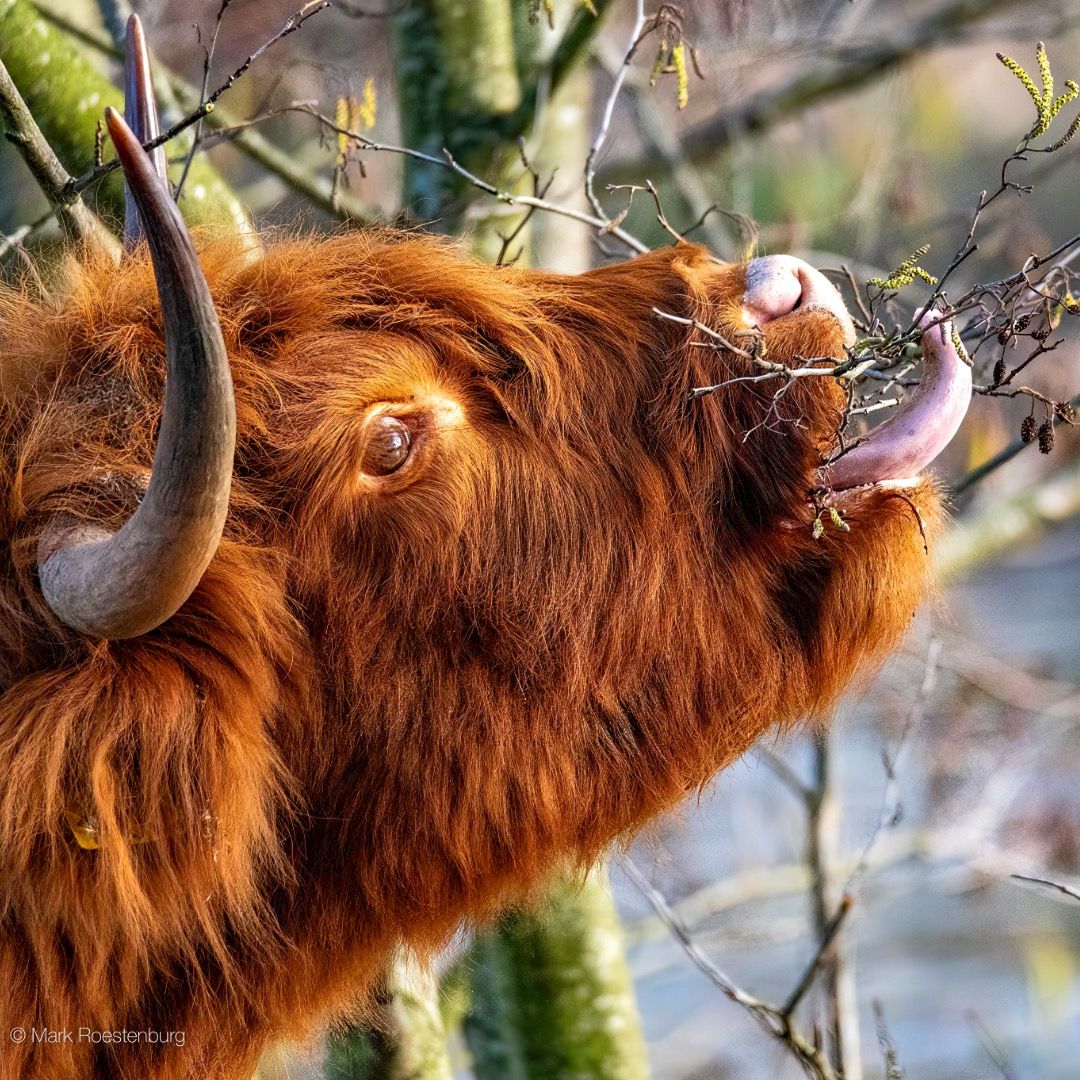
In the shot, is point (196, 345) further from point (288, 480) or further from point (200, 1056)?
point (200, 1056)

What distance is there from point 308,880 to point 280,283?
3.86 feet

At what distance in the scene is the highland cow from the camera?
237cm

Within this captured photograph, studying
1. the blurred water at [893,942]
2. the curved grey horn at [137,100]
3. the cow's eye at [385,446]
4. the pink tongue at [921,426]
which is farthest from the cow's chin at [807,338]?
the blurred water at [893,942]

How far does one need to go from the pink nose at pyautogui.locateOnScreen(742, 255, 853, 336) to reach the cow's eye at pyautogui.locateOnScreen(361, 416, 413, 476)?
0.68 m

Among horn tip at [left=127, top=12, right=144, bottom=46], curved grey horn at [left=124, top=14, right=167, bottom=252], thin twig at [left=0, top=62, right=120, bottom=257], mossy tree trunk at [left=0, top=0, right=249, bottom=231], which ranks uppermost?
mossy tree trunk at [left=0, top=0, right=249, bottom=231]

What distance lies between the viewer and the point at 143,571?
2.00m

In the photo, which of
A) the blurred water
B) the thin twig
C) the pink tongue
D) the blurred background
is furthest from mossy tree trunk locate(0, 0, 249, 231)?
the blurred water

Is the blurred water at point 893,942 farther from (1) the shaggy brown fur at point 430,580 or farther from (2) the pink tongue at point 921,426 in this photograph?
(2) the pink tongue at point 921,426

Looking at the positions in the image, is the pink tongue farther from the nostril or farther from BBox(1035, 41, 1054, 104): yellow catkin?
BBox(1035, 41, 1054, 104): yellow catkin

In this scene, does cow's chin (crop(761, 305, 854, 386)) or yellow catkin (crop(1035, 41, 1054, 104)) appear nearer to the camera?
yellow catkin (crop(1035, 41, 1054, 104))

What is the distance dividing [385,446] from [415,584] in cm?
27

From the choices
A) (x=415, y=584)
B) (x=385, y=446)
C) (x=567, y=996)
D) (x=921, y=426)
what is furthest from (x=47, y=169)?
(x=567, y=996)

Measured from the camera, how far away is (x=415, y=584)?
259 centimetres

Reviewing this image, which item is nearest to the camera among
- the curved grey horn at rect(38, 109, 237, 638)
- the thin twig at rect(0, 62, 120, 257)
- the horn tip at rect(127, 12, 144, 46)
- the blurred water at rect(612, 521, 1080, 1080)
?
the curved grey horn at rect(38, 109, 237, 638)
